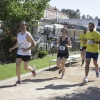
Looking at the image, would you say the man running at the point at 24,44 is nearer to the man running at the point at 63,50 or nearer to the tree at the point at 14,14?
the man running at the point at 63,50

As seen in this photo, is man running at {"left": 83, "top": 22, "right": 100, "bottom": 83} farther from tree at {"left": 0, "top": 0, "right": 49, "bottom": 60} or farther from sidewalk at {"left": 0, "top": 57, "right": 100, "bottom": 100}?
tree at {"left": 0, "top": 0, "right": 49, "bottom": 60}

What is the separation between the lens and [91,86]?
8000 millimetres

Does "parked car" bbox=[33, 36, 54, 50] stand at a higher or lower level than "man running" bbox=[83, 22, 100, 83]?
lower

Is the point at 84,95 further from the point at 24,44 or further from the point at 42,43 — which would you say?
the point at 42,43

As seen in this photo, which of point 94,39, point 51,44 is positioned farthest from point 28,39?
point 51,44

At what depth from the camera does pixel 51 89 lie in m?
7.34

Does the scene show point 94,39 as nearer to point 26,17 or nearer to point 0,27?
point 0,27

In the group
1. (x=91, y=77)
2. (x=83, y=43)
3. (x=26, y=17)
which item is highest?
(x=26, y=17)

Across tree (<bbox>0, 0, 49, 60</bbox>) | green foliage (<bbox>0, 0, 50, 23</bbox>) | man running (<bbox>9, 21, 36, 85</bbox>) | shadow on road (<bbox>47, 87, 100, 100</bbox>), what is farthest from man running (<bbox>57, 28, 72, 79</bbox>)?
green foliage (<bbox>0, 0, 50, 23</bbox>)

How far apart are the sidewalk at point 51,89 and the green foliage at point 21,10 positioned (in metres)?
8.00

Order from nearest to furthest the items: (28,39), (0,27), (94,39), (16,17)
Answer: (28,39) → (94,39) → (0,27) → (16,17)

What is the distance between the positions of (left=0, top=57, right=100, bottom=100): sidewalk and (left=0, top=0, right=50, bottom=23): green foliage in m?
8.00

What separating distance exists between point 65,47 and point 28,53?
1.91m

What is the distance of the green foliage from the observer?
16500 millimetres
